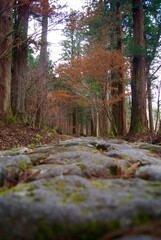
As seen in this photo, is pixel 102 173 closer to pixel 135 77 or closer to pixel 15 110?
pixel 15 110

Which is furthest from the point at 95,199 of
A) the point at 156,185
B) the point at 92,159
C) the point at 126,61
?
the point at 126,61

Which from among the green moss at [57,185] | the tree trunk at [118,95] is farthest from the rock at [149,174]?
the tree trunk at [118,95]

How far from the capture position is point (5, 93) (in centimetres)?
638

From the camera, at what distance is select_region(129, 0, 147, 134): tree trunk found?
27.4ft

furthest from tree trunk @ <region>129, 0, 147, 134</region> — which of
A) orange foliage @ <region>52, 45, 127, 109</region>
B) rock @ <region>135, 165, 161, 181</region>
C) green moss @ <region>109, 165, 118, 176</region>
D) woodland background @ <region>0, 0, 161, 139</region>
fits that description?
rock @ <region>135, 165, 161, 181</region>

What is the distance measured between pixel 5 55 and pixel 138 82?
4.55m

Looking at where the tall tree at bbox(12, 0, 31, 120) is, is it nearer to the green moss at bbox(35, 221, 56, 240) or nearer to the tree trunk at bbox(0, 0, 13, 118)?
the tree trunk at bbox(0, 0, 13, 118)

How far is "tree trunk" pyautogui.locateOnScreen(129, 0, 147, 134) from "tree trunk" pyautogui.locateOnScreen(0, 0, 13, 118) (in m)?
4.21

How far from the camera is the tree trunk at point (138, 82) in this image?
8.35 meters

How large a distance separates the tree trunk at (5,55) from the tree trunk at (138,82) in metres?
4.21

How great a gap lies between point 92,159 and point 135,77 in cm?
742

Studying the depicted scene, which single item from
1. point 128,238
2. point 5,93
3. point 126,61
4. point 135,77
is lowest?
point 128,238

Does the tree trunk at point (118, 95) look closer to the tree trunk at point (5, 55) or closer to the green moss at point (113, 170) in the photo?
the tree trunk at point (5, 55)

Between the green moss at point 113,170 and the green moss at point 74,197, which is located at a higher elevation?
the green moss at point 74,197
